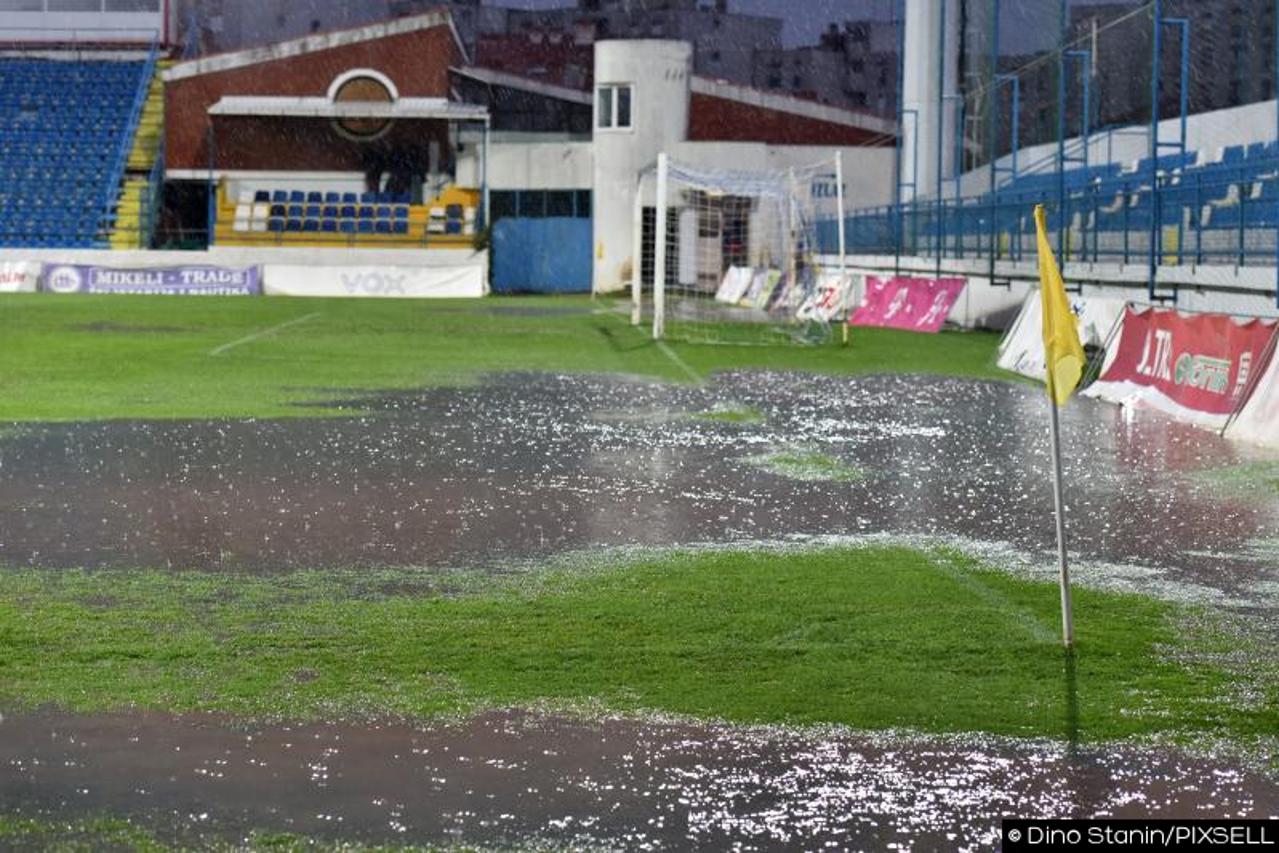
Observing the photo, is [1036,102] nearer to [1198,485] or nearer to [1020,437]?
[1020,437]

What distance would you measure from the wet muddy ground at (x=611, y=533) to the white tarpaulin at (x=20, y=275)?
109ft

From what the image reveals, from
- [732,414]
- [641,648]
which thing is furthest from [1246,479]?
[641,648]

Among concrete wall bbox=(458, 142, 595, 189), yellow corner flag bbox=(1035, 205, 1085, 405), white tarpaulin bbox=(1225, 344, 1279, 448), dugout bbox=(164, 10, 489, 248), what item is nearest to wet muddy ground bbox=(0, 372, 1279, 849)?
white tarpaulin bbox=(1225, 344, 1279, 448)

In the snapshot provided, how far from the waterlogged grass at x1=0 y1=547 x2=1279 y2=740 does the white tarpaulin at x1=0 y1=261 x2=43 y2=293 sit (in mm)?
44714

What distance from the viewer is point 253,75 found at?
62.9 metres

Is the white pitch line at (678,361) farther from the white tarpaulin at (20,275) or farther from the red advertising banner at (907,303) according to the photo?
the white tarpaulin at (20,275)

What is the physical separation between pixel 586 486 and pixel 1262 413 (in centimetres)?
627

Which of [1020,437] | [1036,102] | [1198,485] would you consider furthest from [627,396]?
[1036,102]

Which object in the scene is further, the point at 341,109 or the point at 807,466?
the point at 341,109

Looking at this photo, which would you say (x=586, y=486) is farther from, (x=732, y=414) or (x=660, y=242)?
(x=660, y=242)

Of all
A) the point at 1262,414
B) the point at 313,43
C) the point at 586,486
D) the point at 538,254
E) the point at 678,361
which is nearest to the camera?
the point at 586,486

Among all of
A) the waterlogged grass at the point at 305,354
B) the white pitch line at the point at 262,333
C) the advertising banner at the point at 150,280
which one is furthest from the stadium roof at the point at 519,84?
the white pitch line at the point at 262,333

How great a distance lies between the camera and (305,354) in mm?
25281

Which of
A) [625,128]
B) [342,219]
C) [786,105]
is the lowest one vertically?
[342,219]
